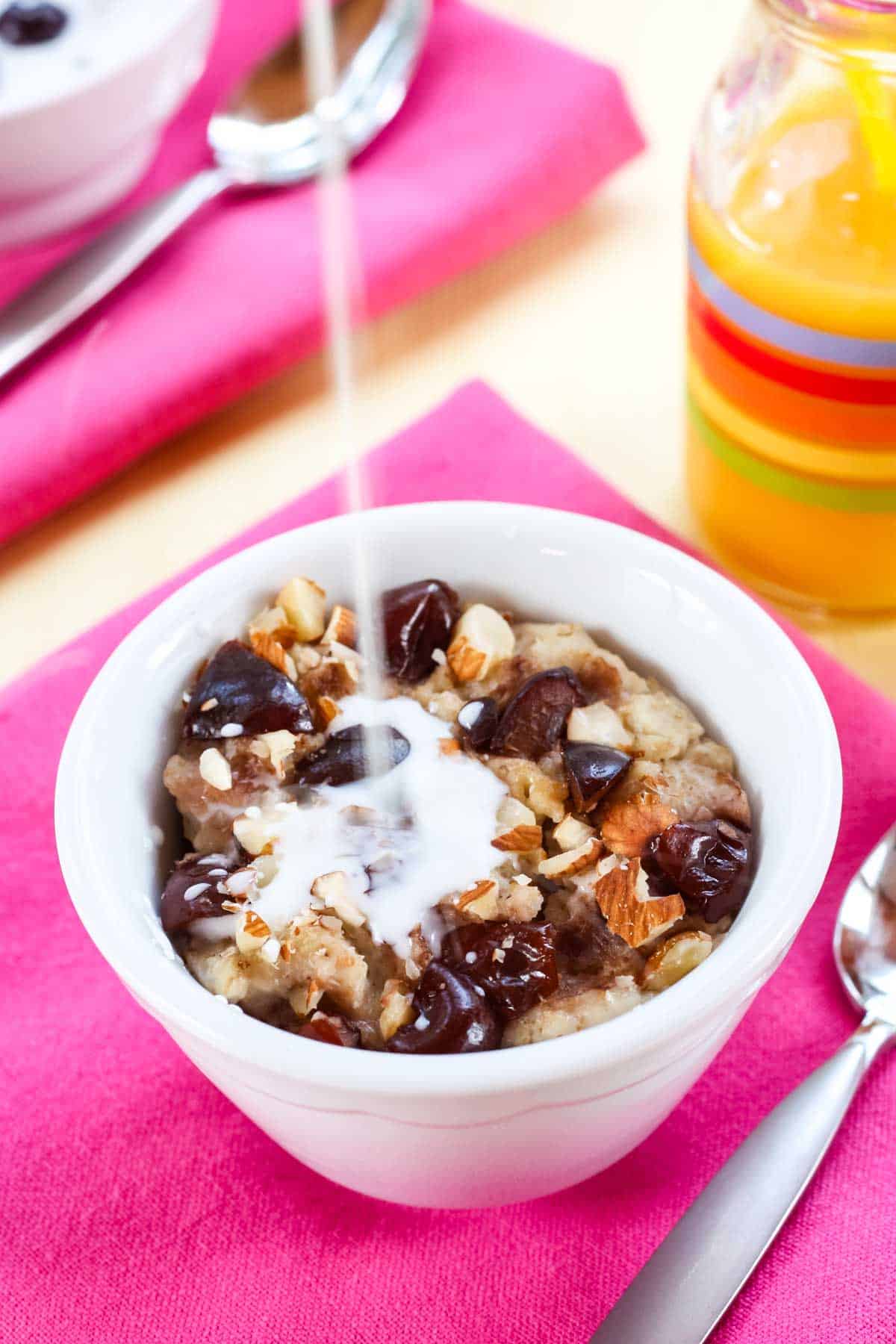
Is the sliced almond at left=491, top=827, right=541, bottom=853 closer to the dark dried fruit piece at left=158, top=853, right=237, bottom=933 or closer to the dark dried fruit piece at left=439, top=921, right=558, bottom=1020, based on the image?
the dark dried fruit piece at left=439, top=921, right=558, bottom=1020

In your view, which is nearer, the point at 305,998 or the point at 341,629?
the point at 305,998

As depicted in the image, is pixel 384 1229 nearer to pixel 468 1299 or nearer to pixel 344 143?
pixel 468 1299

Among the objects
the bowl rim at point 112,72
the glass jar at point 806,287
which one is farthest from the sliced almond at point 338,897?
the bowl rim at point 112,72

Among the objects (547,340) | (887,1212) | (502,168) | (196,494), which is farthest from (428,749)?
(502,168)

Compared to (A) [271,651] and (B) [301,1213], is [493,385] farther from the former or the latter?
(B) [301,1213]

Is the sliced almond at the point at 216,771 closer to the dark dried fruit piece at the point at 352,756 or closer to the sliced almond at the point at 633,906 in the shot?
the dark dried fruit piece at the point at 352,756

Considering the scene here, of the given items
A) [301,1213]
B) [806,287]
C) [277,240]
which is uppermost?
[806,287]

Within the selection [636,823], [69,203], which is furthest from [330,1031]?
[69,203]

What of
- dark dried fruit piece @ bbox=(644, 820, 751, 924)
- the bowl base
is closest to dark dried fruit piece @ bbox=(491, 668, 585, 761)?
dark dried fruit piece @ bbox=(644, 820, 751, 924)
